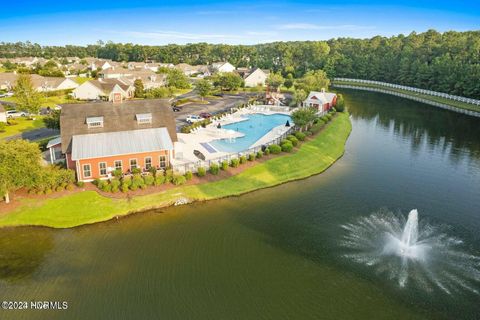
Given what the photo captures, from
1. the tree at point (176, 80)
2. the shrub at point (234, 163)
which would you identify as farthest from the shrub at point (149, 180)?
the tree at point (176, 80)

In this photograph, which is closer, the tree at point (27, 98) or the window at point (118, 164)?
the window at point (118, 164)

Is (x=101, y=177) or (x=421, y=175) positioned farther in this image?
(x=421, y=175)

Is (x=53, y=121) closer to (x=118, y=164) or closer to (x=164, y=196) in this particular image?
(x=118, y=164)

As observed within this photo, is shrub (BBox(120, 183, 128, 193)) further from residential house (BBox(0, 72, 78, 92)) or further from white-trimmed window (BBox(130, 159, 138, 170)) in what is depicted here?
residential house (BBox(0, 72, 78, 92))

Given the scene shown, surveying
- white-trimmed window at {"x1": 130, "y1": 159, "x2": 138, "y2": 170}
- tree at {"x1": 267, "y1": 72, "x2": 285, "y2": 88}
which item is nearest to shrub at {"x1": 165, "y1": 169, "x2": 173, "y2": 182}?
white-trimmed window at {"x1": 130, "y1": 159, "x2": 138, "y2": 170}

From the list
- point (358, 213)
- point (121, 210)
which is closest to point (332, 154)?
point (358, 213)

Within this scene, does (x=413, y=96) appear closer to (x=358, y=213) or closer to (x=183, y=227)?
(x=358, y=213)

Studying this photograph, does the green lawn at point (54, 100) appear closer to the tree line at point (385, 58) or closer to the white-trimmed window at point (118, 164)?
the white-trimmed window at point (118, 164)

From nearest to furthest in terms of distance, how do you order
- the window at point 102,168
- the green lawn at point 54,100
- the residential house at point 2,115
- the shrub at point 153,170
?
1. the window at point 102,168
2. the shrub at point 153,170
3. the residential house at point 2,115
4. the green lawn at point 54,100
